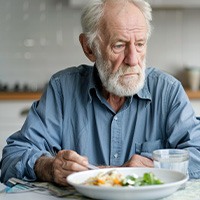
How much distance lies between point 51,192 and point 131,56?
24.2 inches

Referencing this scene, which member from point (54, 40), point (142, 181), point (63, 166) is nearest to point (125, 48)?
point (63, 166)

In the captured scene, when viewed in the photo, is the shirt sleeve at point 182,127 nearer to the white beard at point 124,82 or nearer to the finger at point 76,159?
the white beard at point 124,82


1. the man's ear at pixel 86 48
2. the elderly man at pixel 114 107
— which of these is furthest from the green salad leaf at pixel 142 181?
the man's ear at pixel 86 48

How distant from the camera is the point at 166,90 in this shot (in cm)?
197

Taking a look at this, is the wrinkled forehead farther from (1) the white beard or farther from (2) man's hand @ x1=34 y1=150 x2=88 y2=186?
(2) man's hand @ x1=34 y1=150 x2=88 y2=186

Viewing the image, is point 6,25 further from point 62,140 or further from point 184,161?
point 184,161

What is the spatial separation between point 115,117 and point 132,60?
0.22 m

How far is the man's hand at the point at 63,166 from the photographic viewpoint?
1.53 meters

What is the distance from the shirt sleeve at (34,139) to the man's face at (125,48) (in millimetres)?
217

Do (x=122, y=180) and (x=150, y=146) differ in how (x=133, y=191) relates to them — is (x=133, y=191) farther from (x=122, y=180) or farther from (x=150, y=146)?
(x=150, y=146)

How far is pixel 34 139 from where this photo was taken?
1.86 meters

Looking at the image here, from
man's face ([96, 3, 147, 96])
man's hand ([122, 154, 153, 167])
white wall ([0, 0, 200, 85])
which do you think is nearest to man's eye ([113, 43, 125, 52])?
man's face ([96, 3, 147, 96])

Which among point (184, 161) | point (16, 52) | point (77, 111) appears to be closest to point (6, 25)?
point (16, 52)

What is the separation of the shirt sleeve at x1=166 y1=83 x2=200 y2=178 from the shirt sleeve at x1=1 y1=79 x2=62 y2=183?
41cm
